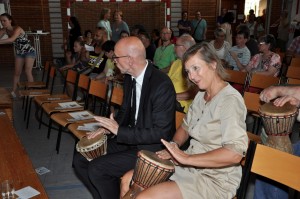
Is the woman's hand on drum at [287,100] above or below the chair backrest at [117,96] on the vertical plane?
above

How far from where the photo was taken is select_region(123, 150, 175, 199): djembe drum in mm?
1785

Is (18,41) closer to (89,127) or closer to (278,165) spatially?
(89,127)

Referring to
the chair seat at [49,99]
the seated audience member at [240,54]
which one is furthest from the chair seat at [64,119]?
the seated audience member at [240,54]

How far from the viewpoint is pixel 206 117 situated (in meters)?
1.90

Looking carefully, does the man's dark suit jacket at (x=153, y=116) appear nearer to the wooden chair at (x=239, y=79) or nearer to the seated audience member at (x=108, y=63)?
the wooden chair at (x=239, y=79)

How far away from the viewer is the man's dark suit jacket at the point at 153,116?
226 centimetres

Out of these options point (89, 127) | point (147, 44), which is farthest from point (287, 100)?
point (147, 44)

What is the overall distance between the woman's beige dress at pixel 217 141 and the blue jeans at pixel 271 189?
429mm

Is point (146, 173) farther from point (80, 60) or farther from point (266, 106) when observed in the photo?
point (80, 60)

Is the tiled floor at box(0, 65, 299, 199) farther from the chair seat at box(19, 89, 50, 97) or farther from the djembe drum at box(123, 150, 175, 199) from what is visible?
the djembe drum at box(123, 150, 175, 199)

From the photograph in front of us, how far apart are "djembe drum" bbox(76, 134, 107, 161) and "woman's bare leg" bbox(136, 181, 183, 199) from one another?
76 centimetres

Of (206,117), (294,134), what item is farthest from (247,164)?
(294,134)

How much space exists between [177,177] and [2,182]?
914mm

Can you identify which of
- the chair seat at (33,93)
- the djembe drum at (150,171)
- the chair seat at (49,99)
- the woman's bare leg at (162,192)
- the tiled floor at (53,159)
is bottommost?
the tiled floor at (53,159)
